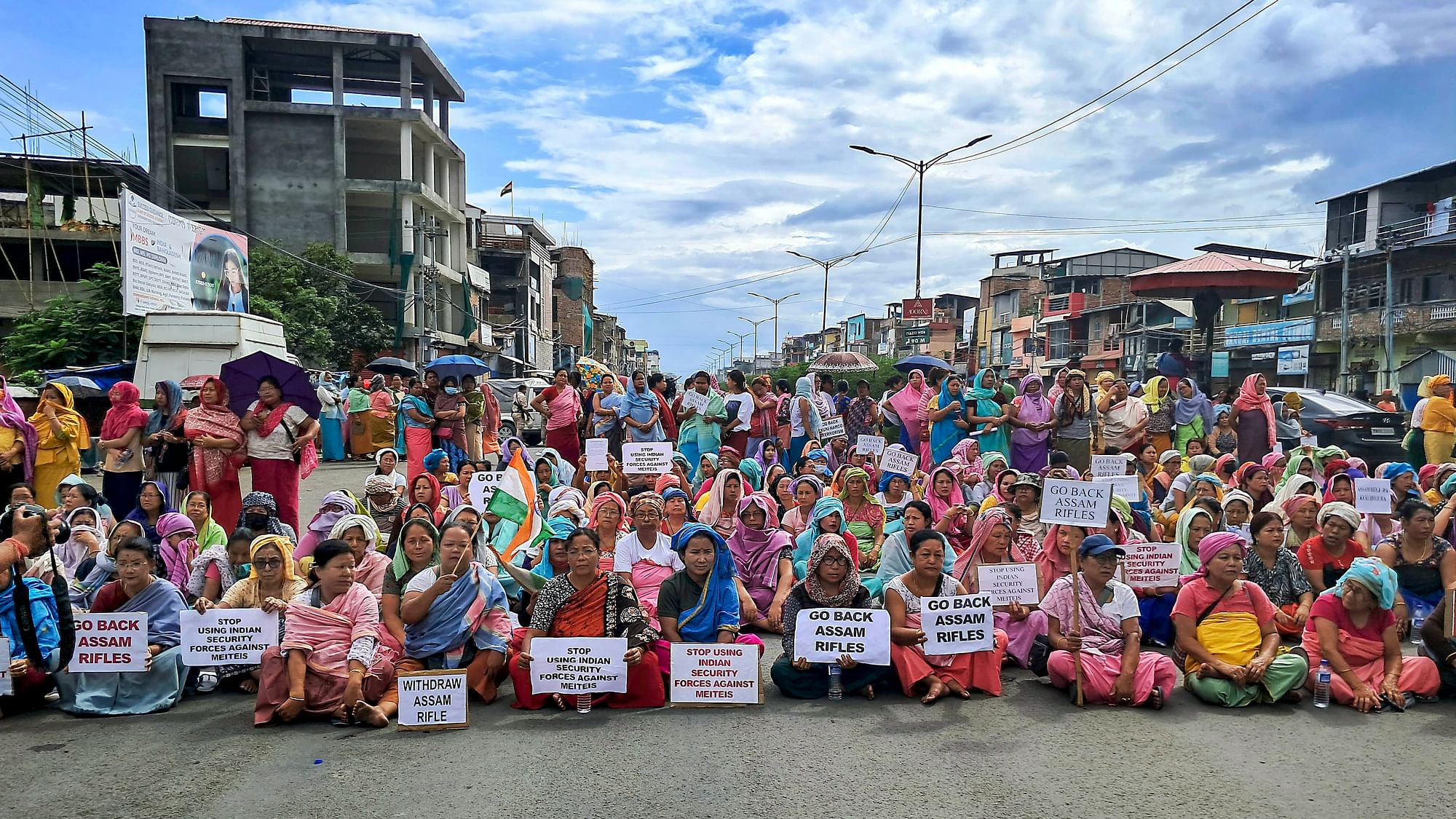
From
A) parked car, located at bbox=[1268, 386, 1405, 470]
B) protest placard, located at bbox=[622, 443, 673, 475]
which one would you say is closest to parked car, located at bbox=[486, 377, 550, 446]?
protest placard, located at bbox=[622, 443, 673, 475]

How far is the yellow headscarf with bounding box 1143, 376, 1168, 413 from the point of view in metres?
12.3

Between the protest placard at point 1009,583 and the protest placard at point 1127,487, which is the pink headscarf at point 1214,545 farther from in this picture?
the protest placard at point 1127,487

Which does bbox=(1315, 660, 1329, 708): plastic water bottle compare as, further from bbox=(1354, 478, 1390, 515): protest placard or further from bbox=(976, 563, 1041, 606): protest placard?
bbox=(1354, 478, 1390, 515): protest placard

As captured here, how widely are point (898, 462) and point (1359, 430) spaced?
961 centimetres

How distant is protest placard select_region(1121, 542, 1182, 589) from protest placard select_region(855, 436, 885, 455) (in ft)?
15.9

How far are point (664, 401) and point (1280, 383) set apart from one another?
3320 cm

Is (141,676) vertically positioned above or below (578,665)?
below

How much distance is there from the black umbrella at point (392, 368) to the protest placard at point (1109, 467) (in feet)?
48.7

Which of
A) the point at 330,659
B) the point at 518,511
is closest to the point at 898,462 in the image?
the point at 518,511

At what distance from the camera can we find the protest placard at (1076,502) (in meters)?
5.79

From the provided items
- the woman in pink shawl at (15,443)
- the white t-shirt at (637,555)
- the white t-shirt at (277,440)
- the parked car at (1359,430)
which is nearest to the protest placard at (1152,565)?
the white t-shirt at (637,555)

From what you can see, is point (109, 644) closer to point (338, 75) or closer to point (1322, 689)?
point (1322, 689)

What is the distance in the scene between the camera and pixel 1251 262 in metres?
28.0

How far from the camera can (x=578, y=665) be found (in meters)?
5.36
